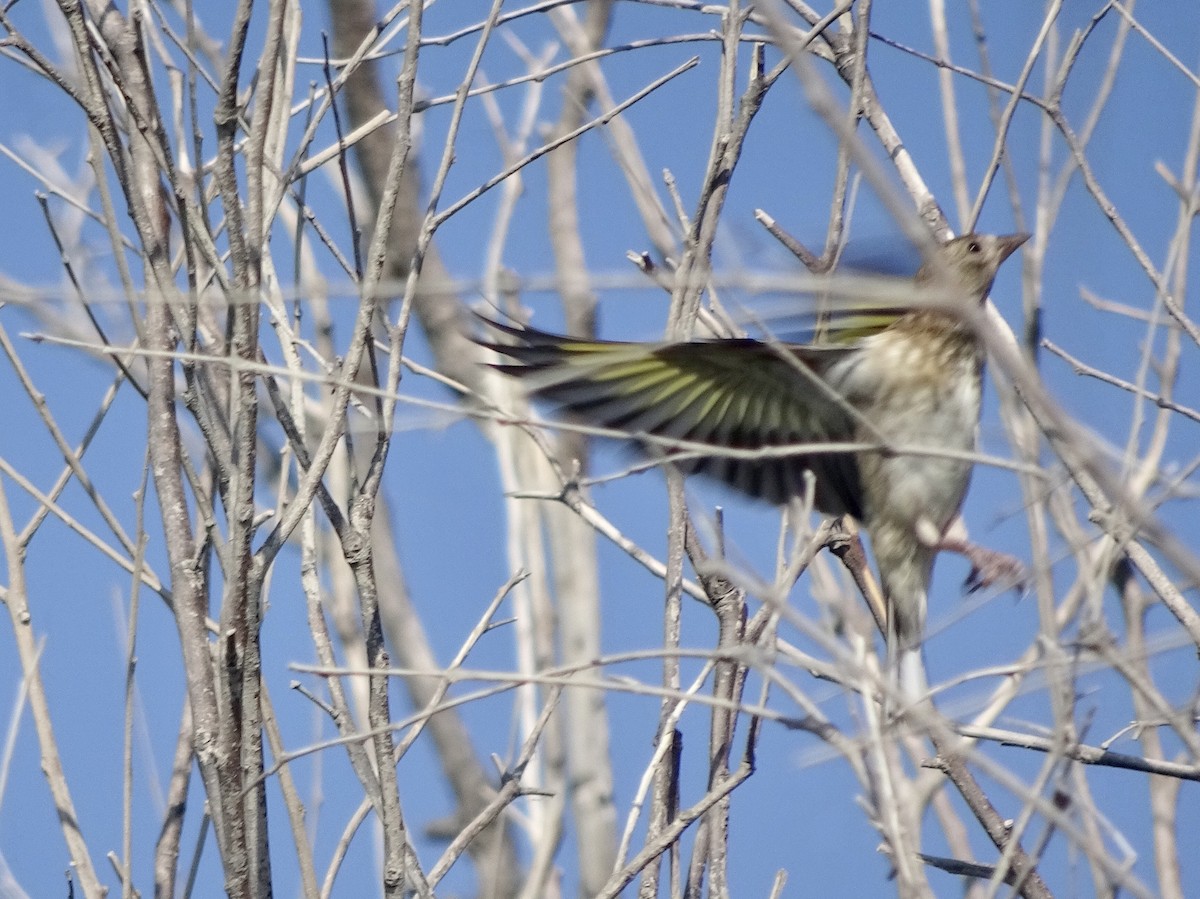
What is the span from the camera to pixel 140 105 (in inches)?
59.6

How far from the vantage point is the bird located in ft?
6.71

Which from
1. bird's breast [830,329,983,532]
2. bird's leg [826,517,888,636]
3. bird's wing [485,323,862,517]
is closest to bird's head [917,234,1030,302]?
bird's breast [830,329,983,532]

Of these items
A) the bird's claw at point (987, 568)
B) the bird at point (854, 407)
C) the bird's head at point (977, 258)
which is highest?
the bird's head at point (977, 258)

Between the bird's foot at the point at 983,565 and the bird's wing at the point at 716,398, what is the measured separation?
183mm

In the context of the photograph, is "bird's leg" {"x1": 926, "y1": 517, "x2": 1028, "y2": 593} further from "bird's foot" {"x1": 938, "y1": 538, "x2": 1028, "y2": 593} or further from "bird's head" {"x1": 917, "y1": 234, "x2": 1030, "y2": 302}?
"bird's head" {"x1": 917, "y1": 234, "x2": 1030, "y2": 302}

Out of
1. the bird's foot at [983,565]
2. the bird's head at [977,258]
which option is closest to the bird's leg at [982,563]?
the bird's foot at [983,565]

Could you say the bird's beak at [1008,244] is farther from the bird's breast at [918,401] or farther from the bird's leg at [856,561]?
the bird's leg at [856,561]

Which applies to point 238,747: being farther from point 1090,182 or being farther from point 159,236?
point 1090,182

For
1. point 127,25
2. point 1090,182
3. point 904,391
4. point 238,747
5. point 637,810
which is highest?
point 127,25

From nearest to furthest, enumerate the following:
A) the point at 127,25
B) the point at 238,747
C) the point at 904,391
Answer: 1. the point at 238,747
2. the point at 127,25
3. the point at 904,391

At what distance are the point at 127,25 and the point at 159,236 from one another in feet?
0.89

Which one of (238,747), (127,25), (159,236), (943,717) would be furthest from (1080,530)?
(127,25)

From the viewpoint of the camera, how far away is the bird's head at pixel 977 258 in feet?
7.20

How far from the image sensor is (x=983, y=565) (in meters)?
2.27
